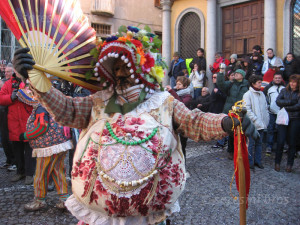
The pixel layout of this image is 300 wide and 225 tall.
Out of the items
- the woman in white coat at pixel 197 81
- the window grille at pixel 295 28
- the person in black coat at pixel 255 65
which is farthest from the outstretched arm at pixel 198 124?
the window grille at pixel 295 28

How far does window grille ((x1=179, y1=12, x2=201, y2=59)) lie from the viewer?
14.6 m

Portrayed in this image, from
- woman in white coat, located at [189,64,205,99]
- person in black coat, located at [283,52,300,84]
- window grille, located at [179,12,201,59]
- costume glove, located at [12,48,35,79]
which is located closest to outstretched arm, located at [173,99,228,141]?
costume glove, located at [12,48,35,79]

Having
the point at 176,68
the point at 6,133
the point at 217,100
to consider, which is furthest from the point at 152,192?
the point at 176,68

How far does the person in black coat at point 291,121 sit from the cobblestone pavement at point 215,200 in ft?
1.04

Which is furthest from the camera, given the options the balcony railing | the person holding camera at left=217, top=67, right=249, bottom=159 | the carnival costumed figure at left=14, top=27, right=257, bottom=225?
the balcony railing

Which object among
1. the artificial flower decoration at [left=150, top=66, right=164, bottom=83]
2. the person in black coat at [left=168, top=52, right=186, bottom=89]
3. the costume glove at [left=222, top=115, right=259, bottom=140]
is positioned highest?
the person in black coat at [left=168, top=52, right=186, bottom=89]

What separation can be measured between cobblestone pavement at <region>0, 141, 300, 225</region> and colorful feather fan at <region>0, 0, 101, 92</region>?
2.23 m

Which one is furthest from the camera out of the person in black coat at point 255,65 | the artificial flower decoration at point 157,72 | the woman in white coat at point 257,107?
the person in black coat at point 255,65

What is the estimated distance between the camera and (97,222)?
8.03 feet

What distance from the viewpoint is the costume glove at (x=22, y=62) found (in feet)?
7.50

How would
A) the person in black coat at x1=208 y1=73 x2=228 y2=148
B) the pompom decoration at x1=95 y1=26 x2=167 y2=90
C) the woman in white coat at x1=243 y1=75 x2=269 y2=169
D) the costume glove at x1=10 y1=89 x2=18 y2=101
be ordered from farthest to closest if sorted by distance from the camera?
the person in black coat at x1=208 y1=73 x2=228 y2=148 < the woman in white coat at x1=243 y1=75 x2=269 y2=169 < the costume glove at x1=10 y1=89 x2=18 y2=101 < the pompom decoration at x1=95 y1=26 x2=167 y2=90

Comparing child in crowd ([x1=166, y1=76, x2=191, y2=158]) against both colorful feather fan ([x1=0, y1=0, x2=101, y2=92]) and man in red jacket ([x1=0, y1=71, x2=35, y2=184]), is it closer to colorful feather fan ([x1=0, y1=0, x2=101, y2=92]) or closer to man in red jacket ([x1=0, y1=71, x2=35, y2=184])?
man in red jacket ([x1=0, y1=71, x2=35, y2=184])

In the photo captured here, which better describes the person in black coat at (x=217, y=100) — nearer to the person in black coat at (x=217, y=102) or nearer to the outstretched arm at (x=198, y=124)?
the person in black coat at (x=217, y=102)

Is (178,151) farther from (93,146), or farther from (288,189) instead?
(288,189)
